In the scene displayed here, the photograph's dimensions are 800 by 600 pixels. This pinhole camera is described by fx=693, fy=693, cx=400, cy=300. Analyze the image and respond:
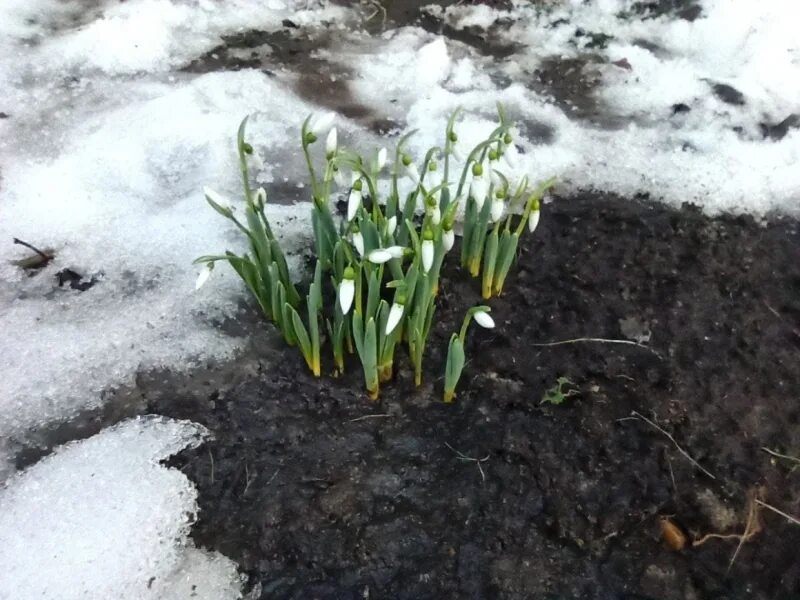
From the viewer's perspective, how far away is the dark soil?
59.3 inches

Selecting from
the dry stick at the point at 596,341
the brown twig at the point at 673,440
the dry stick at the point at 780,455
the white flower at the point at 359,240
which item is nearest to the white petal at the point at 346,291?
the white flower at the point at 359,240

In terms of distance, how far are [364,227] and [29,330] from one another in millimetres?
1008

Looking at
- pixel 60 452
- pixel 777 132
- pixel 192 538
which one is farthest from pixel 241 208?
pixel 777 132

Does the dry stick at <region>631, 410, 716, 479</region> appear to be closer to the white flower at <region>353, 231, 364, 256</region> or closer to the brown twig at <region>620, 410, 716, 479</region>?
the brown twig at <region>620, 410, 716, 479</region>

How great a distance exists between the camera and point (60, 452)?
1.66 meters

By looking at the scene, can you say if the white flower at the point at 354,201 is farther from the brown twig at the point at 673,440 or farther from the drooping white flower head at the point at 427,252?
the brown twig at the point at 673,440

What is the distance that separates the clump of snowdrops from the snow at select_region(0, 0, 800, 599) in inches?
10.4

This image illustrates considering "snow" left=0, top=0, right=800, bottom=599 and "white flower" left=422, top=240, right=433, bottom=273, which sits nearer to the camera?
"white flower" left=422, top=240, right=433, bottom=273

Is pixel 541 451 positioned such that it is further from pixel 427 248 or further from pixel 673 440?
pixel 427 248

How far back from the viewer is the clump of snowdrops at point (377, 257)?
4.76 ft

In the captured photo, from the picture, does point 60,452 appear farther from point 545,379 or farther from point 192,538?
point 545,379

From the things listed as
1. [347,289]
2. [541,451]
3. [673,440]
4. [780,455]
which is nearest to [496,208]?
[347,289]

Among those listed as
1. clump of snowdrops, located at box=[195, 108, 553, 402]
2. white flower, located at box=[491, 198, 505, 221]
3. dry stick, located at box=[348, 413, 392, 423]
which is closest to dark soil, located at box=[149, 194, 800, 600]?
dry stick, located at box=[348, 413, 392, 423]

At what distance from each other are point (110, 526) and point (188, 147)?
1347 millimetres
